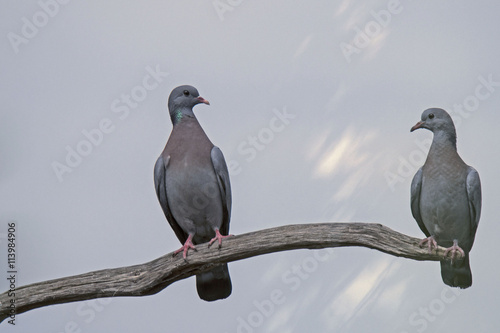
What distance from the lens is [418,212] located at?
9.27 metres

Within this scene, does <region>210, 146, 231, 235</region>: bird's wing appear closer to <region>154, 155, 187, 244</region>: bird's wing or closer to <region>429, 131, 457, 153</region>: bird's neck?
<region>154, 155, 187, 244</region>: bird's wing

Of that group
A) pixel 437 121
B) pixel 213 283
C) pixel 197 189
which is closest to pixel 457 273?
pixel 437 121

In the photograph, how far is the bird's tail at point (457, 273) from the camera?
28.9 ft

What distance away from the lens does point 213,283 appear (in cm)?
900

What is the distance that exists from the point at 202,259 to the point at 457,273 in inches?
130

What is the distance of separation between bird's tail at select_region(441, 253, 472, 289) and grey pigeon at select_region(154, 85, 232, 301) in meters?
2.80

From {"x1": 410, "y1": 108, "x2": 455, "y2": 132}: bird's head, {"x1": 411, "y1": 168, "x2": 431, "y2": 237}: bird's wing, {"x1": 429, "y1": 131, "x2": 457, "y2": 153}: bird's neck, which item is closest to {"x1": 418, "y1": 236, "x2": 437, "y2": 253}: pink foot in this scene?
{"x1": 411, "y1": 168, "x2": 431, "y2": 237}: bird's wing

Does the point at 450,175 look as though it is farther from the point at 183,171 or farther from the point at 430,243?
the point at 183,171

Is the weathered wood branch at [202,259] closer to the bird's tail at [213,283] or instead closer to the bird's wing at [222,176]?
the bird's tail at [213,283]

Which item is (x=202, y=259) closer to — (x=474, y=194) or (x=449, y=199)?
(x=449, y=199)

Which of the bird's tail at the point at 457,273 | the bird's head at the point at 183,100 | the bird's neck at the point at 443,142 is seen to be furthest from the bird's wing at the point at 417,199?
the bird's head at the point at 183,100

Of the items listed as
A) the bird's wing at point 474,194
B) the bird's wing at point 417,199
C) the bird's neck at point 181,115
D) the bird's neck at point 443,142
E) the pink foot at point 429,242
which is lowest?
the pink foot at point 429,242

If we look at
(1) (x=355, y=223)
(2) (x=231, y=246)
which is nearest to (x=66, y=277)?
(2) (x=231, y=246)

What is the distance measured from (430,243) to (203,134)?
326 cm
